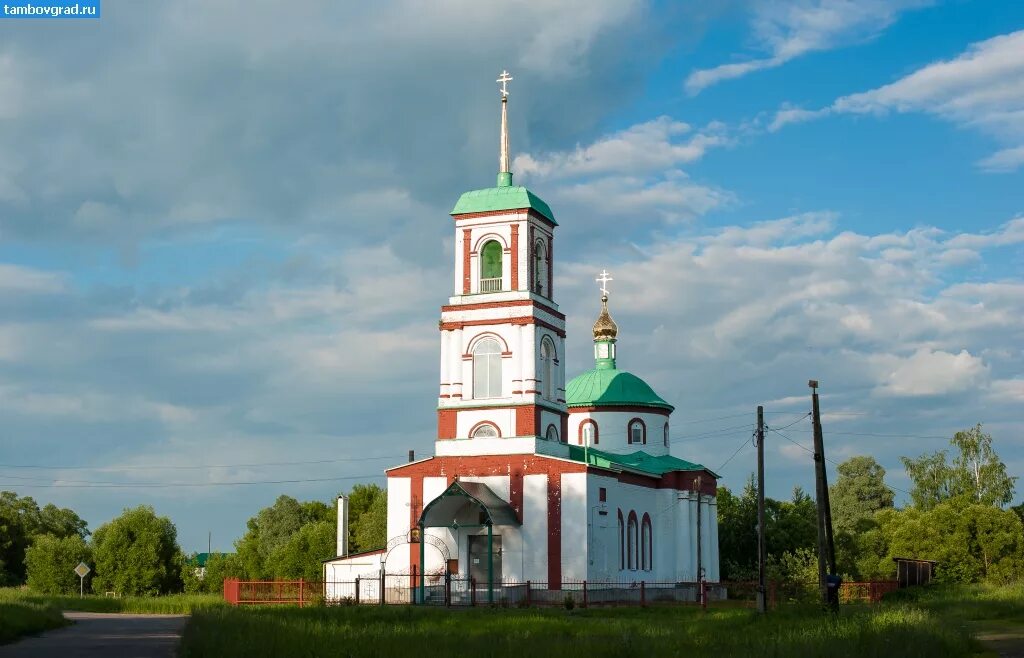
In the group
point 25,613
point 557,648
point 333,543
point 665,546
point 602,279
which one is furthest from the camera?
point 333,543

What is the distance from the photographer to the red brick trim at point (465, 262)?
167ft

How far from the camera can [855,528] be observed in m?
77.7

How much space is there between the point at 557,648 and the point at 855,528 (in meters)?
58.4

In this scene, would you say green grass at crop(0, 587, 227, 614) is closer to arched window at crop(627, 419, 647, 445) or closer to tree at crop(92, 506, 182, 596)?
tree at crop(92, 506, 182, 596)

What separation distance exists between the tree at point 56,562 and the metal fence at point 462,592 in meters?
22.8

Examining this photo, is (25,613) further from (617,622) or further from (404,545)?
(404,545)

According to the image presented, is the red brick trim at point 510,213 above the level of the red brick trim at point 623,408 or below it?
above

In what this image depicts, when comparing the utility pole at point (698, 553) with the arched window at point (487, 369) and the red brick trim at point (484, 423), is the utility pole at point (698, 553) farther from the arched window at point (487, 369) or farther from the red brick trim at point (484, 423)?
the arched window at point (487, 369)

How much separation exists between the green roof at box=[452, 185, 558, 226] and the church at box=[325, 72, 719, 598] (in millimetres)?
52

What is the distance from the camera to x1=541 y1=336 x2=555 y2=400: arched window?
51.1m

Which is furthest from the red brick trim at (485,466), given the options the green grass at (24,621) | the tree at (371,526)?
the tree at (371,526)

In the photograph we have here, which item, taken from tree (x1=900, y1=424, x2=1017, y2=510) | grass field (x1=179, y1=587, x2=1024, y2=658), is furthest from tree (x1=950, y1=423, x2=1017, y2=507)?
grass field (x1=179, y1=587, x2=1024, y2=658)

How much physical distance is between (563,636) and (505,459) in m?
22.1

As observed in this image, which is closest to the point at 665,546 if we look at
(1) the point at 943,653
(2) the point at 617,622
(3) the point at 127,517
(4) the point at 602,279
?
(4) the point at 602,279
